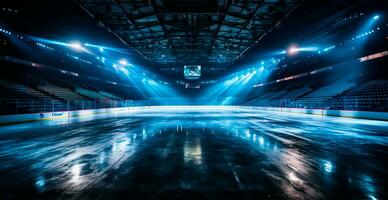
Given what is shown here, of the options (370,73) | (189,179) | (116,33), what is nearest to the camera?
(189,179)

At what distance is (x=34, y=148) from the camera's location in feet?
19.9

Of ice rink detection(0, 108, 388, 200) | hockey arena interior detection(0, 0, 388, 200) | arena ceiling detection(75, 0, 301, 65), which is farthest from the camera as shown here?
arena ceiling detection(75, 0, 301, 65)

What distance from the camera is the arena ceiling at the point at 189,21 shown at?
11258 millimetres

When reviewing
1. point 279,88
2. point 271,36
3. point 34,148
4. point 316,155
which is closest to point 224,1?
point 271,36

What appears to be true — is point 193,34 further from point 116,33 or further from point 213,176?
point 213,176

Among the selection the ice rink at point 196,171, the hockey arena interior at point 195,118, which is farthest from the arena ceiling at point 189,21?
the ice rink at point 196,171

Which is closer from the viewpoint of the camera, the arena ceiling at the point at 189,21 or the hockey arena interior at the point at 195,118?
the hockey arena interior at the point at 195,118

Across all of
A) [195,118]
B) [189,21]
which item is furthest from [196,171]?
[195,118]

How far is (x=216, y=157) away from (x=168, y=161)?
47.5 inches

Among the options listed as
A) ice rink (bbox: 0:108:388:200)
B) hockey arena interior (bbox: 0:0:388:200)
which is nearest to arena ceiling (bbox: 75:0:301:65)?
hockey arena interior (bbox: 0:0:388:200)

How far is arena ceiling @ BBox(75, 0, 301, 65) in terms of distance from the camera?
36.9 ft

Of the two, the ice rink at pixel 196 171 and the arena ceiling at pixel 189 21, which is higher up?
the arena ceiling at pixel 189 21

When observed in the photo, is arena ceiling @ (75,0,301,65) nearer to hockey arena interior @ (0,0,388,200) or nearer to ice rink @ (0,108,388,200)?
hockey arena interior @ (0,0,388,200)

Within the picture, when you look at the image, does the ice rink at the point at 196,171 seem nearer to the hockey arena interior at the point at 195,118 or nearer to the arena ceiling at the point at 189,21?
the hockey arena interior at the point at 195,118
